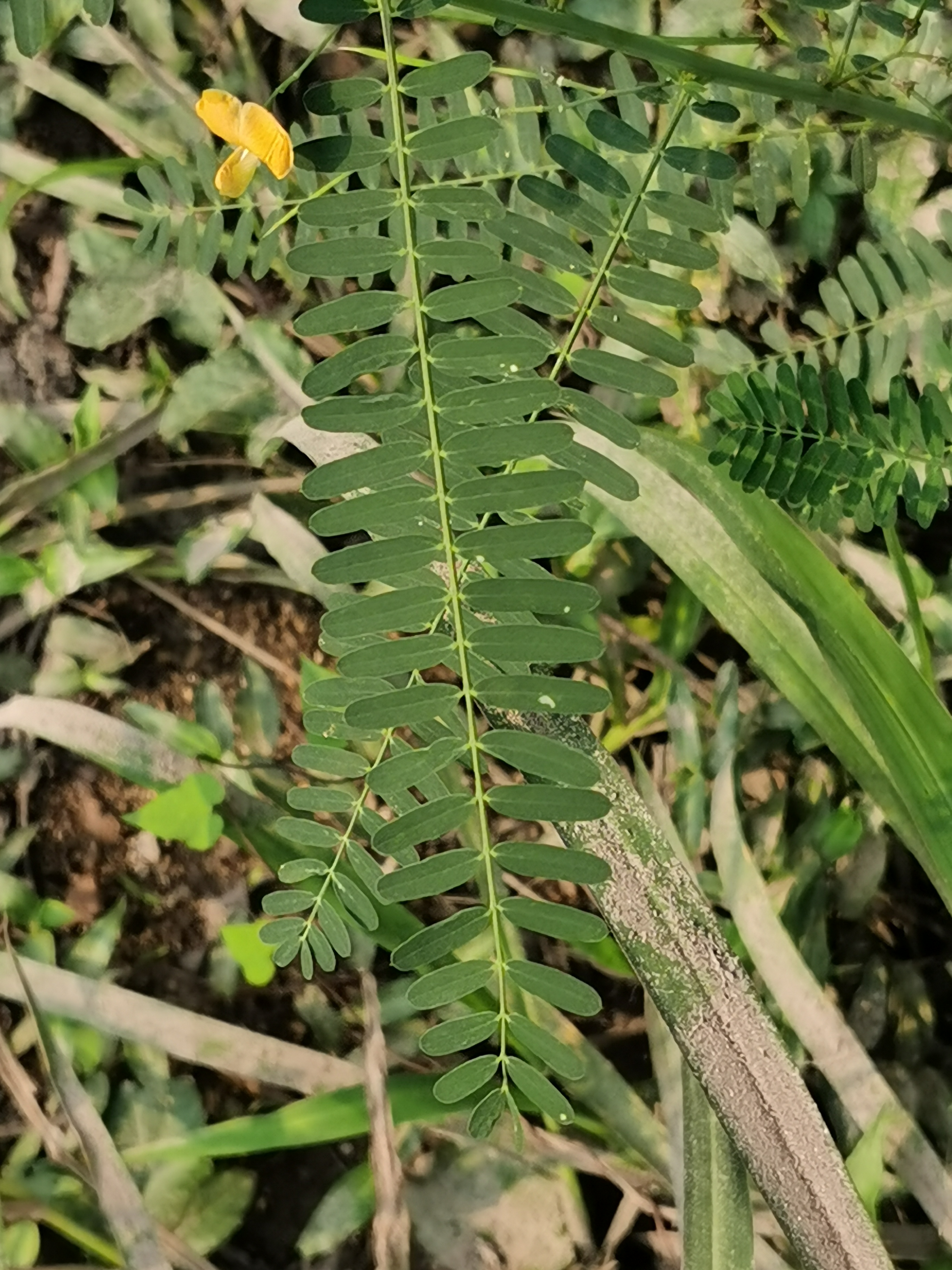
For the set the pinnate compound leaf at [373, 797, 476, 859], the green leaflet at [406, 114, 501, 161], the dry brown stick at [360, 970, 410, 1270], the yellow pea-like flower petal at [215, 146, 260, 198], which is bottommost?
the dry brown stick at [360, 970, 410, 1270]

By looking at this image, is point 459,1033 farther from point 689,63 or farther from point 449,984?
point 689,63

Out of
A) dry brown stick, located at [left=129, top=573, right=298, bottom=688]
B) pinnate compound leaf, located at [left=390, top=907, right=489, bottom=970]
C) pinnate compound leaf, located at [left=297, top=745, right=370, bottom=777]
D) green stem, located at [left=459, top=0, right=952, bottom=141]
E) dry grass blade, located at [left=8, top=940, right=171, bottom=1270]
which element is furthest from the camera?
dry brown stick, located at [left=129, top=573, right=298, bottom=688]

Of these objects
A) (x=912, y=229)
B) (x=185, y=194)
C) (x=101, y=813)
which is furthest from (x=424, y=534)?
(x=101, y=813)

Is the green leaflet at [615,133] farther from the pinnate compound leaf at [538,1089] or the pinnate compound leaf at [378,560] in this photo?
A: the pinnate compound leaf at [538,1089]

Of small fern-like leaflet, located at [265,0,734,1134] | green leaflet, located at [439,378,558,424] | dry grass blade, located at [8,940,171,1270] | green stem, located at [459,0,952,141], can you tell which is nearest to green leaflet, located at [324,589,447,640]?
small fern-like leaflet, located at [265,0,734,1134]

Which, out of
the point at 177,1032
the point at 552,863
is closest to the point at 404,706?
the point at 552,863

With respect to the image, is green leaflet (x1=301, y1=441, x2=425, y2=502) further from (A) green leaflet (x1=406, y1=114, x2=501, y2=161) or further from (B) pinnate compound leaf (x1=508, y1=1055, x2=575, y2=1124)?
(B) pinnate compound leaf (x1=508, y1=1055, x2=575, y2=1124)

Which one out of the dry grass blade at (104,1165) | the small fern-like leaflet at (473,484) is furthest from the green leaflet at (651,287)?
the dry grass blade at (104,1165)
